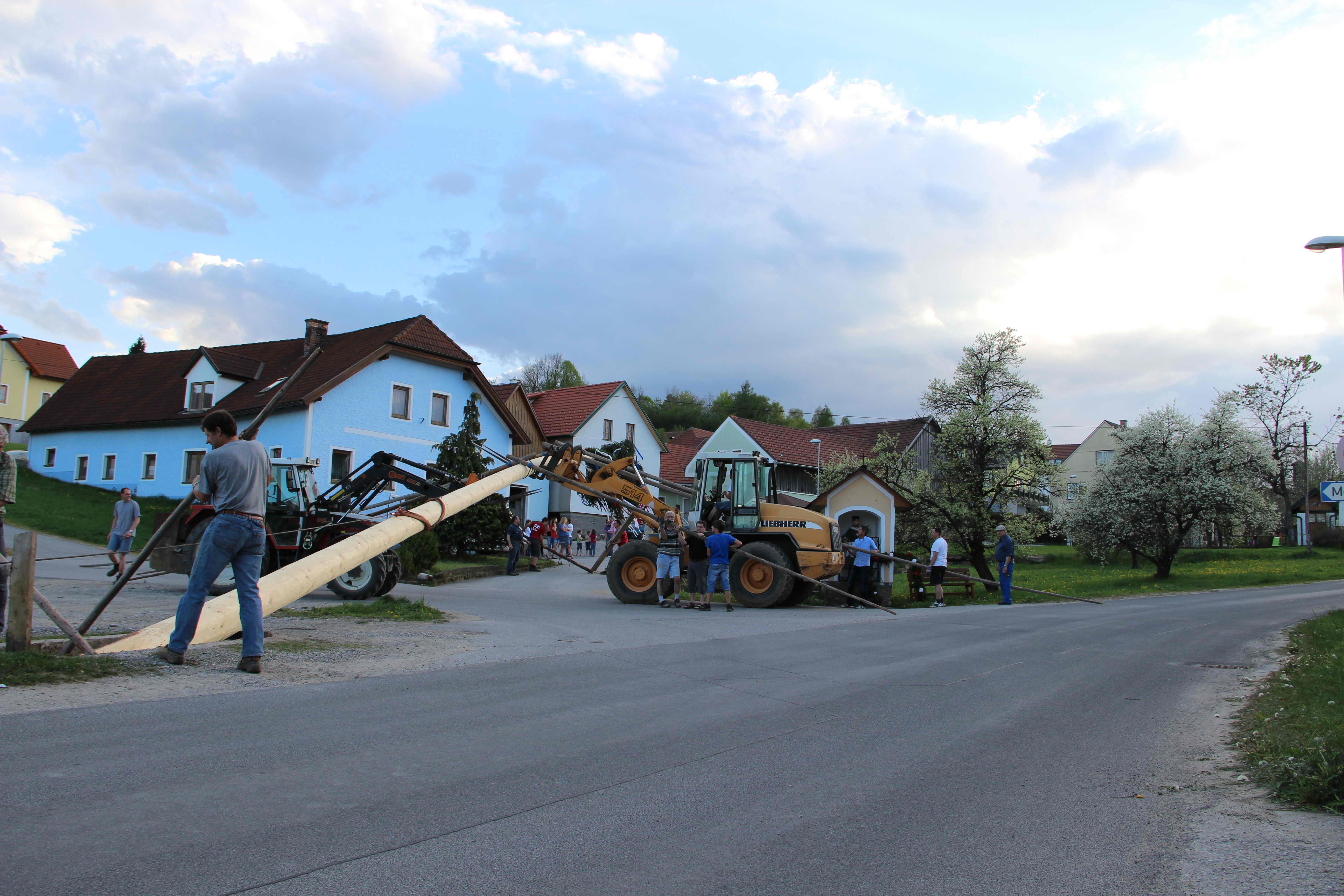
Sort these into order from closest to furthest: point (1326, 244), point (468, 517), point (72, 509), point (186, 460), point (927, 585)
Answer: point (1326, 244) < point (927, 585) < point (468, 517) < point (72, 509) < point (186, 460)

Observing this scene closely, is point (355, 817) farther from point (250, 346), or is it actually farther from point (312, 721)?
point (250, 346)

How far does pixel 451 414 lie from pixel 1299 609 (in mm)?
29200

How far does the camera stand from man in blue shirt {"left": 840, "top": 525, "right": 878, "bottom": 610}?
19406mm

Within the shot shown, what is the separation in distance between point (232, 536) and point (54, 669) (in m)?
1.46

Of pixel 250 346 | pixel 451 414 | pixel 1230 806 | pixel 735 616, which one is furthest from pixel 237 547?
pixel 250 346

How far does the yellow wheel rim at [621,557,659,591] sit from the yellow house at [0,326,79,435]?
199ft

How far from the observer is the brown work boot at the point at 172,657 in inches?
293

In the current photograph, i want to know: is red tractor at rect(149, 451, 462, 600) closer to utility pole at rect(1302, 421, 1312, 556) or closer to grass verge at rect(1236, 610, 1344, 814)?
grass verge at rect(1236, 610, 1344, 814)

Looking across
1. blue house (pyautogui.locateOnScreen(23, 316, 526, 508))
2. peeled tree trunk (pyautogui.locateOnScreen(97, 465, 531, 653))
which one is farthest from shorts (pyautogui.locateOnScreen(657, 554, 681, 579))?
blue house (pyautogui.locateOnScreen(23, 316, 526, 508))

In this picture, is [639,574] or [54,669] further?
[639,574]

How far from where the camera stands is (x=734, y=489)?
19047 mm

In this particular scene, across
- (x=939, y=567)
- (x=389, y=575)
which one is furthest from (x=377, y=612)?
(x=939, y=567)

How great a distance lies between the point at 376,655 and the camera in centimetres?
905

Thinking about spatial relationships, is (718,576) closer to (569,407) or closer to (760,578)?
(760,578)
